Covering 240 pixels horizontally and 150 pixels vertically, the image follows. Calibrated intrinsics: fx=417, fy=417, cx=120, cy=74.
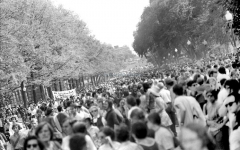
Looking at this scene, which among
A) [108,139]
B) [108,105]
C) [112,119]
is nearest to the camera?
[108,139]

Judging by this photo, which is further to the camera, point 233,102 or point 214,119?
point 214,119

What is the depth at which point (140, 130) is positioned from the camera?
5.00 metres

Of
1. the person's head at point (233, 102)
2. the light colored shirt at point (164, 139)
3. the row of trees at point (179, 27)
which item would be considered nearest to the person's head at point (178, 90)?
the person's head at point (233, 102)

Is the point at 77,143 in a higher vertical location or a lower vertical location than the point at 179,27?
lower

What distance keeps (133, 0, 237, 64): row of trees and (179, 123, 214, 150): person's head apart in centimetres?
5004

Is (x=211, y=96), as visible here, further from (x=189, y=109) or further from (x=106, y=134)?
(x=106, y=134)

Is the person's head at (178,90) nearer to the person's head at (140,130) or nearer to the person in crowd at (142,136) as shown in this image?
the person in crowd at (142,136)

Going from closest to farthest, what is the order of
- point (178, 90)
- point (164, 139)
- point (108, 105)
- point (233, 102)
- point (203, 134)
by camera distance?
1. point (203, 134)
2. point (164, 139)
3. point (233, 102)
4. point (178, 90)
5. point (108, 105)

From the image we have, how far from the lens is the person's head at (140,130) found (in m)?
4.97

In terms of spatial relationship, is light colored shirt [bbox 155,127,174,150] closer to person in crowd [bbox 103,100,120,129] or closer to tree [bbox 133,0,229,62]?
person in crowd [bbox 103,100,120,129]

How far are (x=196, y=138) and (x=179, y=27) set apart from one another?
60184 mm

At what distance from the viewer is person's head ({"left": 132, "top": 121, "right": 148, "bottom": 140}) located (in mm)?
4973

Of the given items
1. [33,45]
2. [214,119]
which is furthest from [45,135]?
[33,45]

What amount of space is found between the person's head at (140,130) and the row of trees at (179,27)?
4863cm
